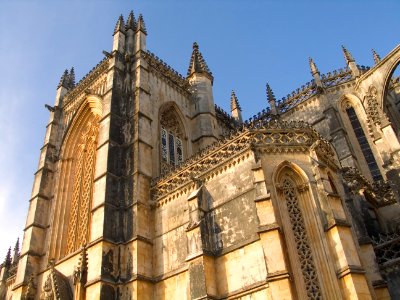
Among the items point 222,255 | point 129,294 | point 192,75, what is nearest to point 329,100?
point 192,75

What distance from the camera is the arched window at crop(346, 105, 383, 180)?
77.3ft

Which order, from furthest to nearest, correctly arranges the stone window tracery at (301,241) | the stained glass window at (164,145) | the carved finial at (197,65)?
the carved finial at (197,65)
the stained glass window at (164,145)
the stone window tracery at (301,241)

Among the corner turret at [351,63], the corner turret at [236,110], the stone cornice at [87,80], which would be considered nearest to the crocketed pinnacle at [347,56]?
the corner turret at [351,63]

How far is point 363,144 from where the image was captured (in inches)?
966

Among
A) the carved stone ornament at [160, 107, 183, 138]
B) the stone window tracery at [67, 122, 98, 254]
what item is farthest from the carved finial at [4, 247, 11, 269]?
the carved stone ornament at [160, 107, 183, 138]

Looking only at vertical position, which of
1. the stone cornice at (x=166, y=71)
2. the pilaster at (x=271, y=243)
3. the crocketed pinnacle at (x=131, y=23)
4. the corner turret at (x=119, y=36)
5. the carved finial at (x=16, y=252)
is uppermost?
the crocketed pinnacle at (x=131, y=23)

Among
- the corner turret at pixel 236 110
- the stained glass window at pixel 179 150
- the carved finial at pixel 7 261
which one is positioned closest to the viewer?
the stained glass window at pixel 179 150

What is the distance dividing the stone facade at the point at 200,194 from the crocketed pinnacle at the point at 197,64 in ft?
0.29

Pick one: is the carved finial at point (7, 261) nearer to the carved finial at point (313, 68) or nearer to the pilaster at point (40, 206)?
the pilaster at point (40, 206)

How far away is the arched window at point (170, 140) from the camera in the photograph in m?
20.6

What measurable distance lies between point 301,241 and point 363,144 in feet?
45.9

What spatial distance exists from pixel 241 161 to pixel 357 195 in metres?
6.09

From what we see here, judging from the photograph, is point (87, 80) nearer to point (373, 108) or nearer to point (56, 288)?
point (56, 288)

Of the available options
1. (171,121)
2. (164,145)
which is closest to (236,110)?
(171,121)
